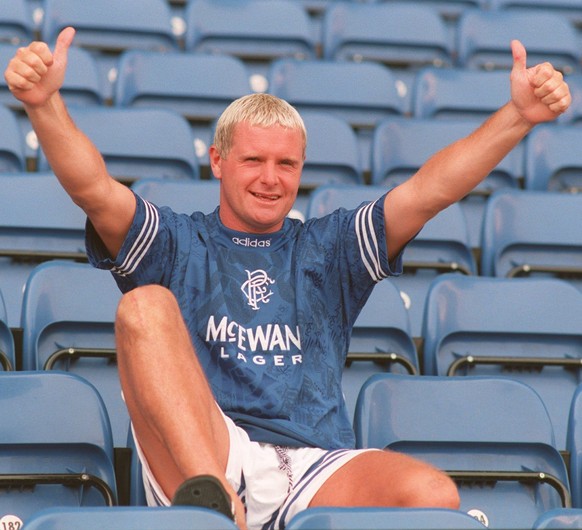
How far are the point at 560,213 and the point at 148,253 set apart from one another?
154cm

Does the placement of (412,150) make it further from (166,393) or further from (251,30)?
(166,393)

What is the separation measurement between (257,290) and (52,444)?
19.7 inches

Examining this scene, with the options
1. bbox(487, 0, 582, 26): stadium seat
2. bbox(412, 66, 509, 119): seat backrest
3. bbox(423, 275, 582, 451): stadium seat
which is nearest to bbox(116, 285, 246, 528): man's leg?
bbox(423, 275, 582, 451): stadium seat

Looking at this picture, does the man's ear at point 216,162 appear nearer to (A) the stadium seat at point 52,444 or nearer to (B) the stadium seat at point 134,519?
(A) the stadium seat at point 52,444

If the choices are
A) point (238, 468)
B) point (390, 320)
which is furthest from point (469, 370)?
point (238, 468)

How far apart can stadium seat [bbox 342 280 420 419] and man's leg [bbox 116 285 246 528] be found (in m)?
0.80

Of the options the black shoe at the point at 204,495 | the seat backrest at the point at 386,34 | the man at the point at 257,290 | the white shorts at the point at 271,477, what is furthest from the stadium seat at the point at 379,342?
the seat backrest at the point at 386,34

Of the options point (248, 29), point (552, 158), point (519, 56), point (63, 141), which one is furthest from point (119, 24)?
point (519, 56)

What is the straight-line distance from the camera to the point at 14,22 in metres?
4.18

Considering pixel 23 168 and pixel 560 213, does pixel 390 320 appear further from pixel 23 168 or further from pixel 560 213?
pixel 23 168

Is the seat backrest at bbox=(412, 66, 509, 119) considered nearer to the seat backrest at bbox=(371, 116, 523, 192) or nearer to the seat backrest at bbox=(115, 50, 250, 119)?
the seat backrest at bbox=(371, 116, 523, 192)

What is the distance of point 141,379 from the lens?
1.91 metres

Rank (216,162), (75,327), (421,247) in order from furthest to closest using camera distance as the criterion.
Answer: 1. (421,247)
2. (75,327)
3. (216,162)

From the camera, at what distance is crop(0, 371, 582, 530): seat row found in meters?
2.25
